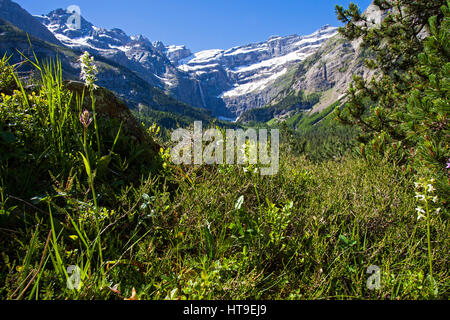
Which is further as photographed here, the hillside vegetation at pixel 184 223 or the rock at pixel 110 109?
the rock at pixel 110 109

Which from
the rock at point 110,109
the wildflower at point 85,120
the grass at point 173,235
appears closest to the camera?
the grass at point 173,235

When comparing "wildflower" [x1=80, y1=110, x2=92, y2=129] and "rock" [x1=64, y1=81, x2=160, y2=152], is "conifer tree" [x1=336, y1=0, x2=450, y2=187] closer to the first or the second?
"wildflower" [x1=80, y1=110, x2=92, y2=129]

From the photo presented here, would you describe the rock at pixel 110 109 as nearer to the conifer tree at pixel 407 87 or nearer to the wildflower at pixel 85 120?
→ the wildflower at pixel 85 120

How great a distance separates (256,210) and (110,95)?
120 inches

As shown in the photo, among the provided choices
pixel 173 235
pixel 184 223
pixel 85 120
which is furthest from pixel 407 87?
pixel 85 120

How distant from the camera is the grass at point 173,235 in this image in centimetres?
166

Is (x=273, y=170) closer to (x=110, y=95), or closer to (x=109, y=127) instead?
(x=109, y=127)

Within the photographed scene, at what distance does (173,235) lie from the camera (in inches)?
Result: 87.4

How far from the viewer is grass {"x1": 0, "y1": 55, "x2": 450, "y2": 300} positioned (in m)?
1.66

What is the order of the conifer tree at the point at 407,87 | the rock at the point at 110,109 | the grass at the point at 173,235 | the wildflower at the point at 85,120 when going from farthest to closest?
the rock at the point at 110,109, the conifer tree at the point at 407,87, the wildflower at the point at 85,120, the grass at the point at 173,235

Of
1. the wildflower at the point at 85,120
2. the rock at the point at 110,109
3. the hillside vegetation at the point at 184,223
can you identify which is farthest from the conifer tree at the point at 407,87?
the rock at the point at 110,109

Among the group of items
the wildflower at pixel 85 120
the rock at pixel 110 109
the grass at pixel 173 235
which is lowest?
the grass at pixel 173 235

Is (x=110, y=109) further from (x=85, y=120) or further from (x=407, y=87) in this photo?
(x=407, y=87)

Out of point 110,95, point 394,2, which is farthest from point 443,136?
point 394,2
